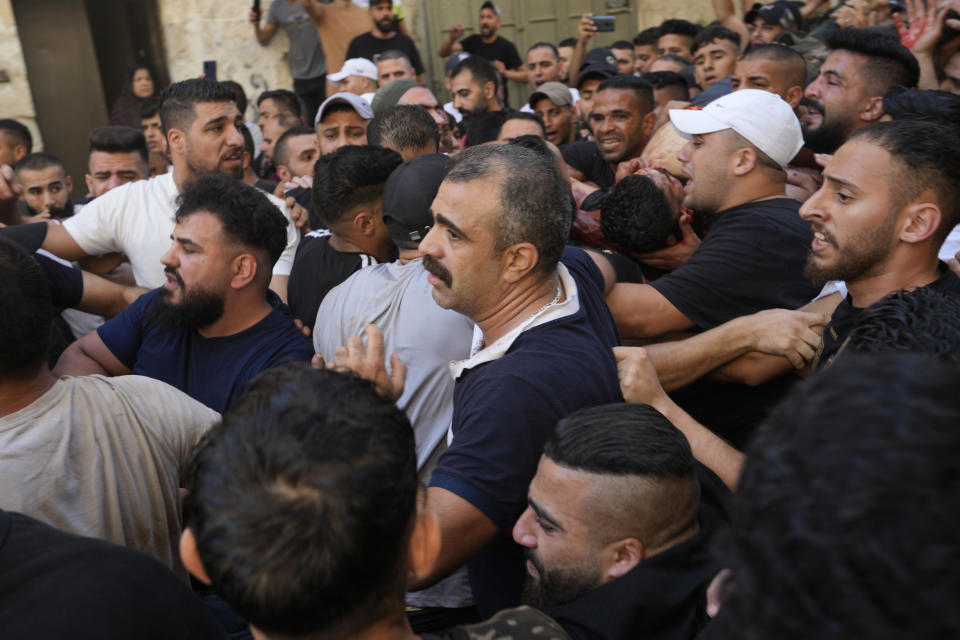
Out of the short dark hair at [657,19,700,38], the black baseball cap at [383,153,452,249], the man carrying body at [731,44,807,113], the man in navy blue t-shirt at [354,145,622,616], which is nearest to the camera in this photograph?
the man in navy blue t-shirt at [354,145,622,616]

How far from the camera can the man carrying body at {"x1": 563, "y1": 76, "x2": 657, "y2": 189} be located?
5285 mm

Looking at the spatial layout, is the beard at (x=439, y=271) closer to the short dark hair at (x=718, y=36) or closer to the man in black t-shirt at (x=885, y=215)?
the man in black t-shirt at (x=885, y=215)

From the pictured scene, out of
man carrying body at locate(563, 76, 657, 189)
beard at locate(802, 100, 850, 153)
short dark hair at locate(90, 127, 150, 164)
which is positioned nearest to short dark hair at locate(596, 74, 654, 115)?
man carrying body at locate(563, 76, 657, 189)

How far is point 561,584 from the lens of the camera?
74.9 inches

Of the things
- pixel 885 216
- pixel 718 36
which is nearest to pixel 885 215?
pixel 885 216

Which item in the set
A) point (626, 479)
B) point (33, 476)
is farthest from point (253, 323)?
point (626, 479)

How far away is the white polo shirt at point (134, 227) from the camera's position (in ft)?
12.4

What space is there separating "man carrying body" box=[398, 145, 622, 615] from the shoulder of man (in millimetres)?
484

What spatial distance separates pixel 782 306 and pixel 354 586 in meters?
2.29

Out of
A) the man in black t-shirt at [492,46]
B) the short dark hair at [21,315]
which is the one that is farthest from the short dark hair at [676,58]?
the short dark hair at [21,315]

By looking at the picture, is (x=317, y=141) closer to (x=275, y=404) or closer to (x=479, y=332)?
(x=479, y=332)

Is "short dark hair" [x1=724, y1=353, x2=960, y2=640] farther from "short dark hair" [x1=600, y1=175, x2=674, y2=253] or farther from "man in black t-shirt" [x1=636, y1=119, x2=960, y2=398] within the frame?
"short dark hair" [x1=600, y1=175, x2=674, y2=253]

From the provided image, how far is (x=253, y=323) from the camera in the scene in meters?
3.00

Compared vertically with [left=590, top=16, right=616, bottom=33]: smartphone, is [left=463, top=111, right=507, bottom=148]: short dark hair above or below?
below
